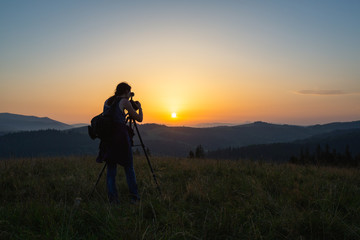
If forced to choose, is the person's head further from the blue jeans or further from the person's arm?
the blue jeans

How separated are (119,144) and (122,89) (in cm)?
126

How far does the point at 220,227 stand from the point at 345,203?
268cm

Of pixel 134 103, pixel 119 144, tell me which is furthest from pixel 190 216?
pixel 134 103

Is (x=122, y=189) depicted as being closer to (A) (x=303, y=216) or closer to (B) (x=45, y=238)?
(B) (x=45, y=238)

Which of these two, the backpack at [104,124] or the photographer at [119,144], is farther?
the photographer at [119,144]

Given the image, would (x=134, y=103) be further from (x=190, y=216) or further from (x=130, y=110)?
(x=190, y=216)

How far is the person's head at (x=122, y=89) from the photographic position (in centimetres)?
480

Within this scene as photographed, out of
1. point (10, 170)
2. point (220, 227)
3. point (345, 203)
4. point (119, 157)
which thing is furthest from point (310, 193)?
point (10, 170)

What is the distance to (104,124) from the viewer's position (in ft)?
14.8

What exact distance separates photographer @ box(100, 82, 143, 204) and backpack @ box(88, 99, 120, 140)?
0.08 metres

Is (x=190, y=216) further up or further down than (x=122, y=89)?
further down

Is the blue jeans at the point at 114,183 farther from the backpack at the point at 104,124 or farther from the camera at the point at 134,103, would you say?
the camera at the point at 134,103

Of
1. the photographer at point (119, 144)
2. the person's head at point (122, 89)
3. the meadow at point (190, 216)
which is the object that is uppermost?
the person's head at point (122, 89)

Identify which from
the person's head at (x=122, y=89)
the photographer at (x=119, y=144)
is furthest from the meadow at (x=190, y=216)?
the person's head at (x=122, y=89)
